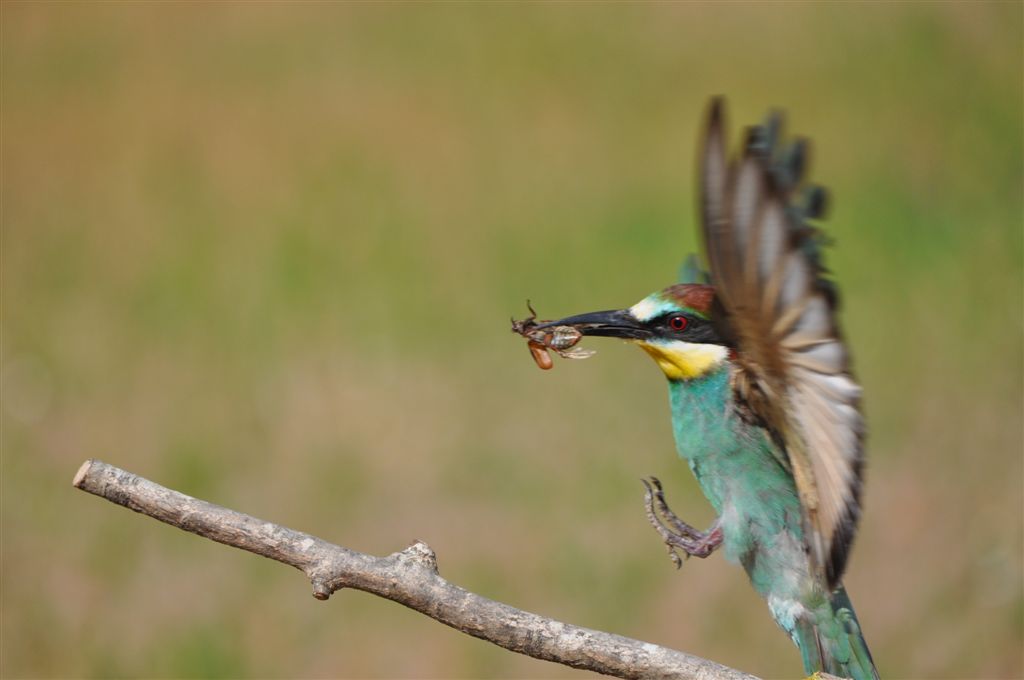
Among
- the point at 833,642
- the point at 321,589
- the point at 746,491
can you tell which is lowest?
the point at 321,589

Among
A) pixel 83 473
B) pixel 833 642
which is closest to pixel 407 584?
pixel 83 473

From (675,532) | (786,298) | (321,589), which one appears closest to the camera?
(321,589)

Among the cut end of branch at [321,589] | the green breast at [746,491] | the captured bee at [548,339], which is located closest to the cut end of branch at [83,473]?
the cut end of branch at [321,589]

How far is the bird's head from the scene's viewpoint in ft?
4.88

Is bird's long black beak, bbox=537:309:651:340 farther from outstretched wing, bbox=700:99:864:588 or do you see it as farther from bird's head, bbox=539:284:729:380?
outstretched wing, bbox=700:99:864:588

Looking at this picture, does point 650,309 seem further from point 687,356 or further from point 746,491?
point 746,491

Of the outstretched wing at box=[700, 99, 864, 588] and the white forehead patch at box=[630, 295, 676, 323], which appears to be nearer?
the outstretched wing at box=[700, 99, 864, 588]

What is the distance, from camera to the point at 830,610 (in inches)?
58.9

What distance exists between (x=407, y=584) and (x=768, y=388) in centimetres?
45

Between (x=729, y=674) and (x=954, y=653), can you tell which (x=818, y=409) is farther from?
(x=954, y=653)

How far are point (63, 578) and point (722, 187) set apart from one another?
6.40 ft

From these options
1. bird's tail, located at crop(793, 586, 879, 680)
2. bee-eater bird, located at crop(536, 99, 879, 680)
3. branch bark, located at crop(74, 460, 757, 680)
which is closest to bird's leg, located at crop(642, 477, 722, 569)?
bee-eater bird, located at crop(536, 99, 879, 680)

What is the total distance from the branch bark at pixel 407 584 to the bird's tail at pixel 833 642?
1.20ft

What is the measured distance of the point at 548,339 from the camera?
156cm
